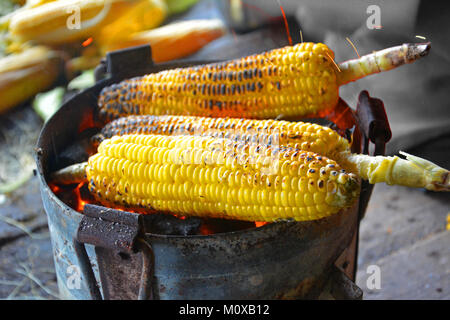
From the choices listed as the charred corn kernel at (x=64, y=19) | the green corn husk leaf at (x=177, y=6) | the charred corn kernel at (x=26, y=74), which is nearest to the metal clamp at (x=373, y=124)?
the charred corn kernel at (x=64, y=19)

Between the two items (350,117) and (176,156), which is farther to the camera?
(350,117)

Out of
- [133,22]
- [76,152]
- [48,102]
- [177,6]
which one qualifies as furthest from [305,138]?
[177,6]

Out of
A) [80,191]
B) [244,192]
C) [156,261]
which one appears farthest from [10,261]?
[244,192]

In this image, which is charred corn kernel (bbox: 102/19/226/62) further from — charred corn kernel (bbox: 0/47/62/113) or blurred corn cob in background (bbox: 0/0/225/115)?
charred corn kernel (bbox: 0/47/62/113)

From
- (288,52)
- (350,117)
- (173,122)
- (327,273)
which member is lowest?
(327,273)

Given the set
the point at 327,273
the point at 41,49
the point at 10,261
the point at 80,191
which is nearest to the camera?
the point at 327,273

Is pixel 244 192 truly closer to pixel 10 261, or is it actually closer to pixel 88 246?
pixel 88 246

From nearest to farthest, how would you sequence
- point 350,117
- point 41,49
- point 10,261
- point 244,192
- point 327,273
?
1. point 244,192
2. point 327,273
3. point 350,117
4. point 10,261
5. point 41,49

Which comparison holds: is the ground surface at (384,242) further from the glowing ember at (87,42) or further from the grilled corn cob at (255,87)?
the grilled corn cob at (255,87)
